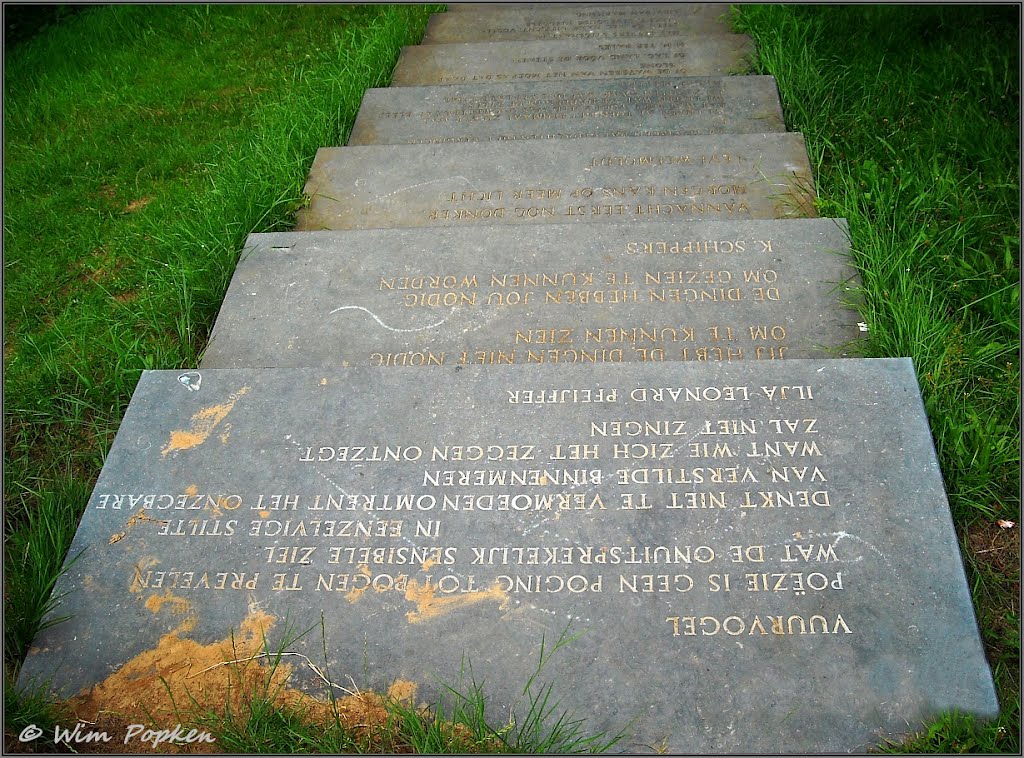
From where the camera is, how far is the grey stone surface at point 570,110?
4637 millimetres

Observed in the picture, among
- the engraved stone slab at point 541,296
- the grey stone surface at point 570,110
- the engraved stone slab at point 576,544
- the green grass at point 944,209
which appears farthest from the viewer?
the grey stone surface at point 570,110

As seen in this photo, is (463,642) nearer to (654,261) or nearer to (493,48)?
(654,261)

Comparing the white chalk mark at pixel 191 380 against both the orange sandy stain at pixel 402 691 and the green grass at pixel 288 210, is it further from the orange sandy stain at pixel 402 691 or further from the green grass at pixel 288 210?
the orange sandy stain at pixel 402 691

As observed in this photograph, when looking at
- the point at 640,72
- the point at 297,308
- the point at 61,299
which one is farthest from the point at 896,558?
the point at 640,72

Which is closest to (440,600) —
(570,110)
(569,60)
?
(570,110)

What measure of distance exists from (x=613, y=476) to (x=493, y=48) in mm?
4337

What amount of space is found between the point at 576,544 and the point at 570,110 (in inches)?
127

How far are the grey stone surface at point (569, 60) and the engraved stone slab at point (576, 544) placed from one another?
3484 mm

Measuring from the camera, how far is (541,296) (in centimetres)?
318

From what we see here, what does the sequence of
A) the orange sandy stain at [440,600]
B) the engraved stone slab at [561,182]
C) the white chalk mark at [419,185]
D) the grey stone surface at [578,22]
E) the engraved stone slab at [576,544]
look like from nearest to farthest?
the engraved stone slab at [576,544]
the orange sandy stain at [440,600]
the engraved stone slab at [561,182]
the white chalk mark at [419,185]
the grey stone surface at [578,22]

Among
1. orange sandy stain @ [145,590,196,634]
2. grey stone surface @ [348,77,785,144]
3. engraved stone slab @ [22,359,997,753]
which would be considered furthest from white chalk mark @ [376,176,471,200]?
orange sandy stain @ [145,590,196,634]

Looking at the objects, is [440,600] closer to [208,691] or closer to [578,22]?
[208,691]

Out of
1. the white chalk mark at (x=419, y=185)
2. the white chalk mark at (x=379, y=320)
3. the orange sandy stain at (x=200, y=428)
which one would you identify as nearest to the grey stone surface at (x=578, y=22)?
the white chalk mark at (x=419, y=185)

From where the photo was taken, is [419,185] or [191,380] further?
[419,185]
